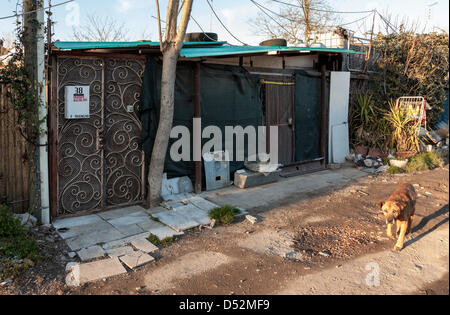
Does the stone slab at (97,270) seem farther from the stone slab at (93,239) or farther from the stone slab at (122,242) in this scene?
the stone slab at (93,239)

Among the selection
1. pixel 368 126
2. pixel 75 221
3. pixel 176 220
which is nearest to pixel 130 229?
pixel 176 220

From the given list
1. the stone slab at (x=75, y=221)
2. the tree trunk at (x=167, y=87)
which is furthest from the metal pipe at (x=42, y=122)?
the tree trunk at (x=167, y=87)

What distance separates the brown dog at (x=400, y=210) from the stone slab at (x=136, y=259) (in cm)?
300

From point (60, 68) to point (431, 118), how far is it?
1137 centimetres

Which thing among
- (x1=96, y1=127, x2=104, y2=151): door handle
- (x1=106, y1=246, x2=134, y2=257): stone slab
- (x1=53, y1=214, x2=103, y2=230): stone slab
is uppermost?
(x1=96, y1=127, x2=104, y2=151): door handle

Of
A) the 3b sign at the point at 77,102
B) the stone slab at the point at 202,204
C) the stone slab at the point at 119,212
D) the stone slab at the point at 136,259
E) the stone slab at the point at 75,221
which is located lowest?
the stone slab at the point at 136,259

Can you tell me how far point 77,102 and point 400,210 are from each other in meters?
4.84

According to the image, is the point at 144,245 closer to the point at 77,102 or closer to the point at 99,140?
the point at 99,140

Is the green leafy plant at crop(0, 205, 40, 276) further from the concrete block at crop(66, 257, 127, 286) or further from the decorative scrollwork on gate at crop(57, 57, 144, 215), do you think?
the decorative scrollwork on gate at crop(57, 57, 144, 215)

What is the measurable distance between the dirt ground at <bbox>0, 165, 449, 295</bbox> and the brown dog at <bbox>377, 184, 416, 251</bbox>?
0.20m

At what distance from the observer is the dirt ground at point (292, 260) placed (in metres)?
3.82

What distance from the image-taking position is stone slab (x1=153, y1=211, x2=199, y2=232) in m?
5.45

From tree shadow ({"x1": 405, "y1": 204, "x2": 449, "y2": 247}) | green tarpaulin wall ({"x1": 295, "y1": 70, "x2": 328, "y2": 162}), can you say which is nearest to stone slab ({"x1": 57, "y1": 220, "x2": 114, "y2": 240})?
tree shadow ({"x1": 405, "y1": 204, "x2": 449, "y2": 247})

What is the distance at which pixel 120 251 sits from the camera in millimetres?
4648
